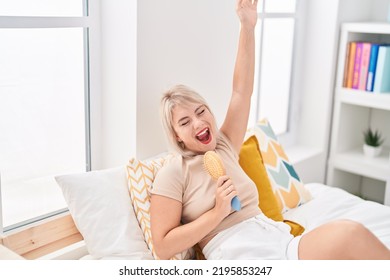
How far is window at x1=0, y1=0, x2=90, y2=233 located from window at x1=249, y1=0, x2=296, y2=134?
3.50 feet

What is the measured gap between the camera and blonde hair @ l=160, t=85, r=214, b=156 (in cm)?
165

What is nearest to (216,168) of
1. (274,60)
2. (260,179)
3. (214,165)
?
(214,165)

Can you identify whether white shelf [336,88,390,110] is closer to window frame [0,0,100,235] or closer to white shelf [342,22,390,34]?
white shelf [342,22,390,34]

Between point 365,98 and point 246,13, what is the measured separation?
1219 millimetres

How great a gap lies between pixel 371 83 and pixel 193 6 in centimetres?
124

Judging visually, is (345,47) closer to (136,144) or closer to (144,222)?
(136,144)

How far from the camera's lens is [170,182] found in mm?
1590

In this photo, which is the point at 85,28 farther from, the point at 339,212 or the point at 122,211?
the point at 339,212

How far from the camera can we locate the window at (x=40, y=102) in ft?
5.57

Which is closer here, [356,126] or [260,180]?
[260,180]

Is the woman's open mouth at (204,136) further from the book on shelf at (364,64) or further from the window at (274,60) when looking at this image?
the book on shelf at (364,64)

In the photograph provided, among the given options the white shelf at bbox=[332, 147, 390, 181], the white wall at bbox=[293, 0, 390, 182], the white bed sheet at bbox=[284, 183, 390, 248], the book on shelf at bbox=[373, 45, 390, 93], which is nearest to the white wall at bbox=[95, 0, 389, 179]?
the white bed sheet at bbox=[284, 183, 390, 248]

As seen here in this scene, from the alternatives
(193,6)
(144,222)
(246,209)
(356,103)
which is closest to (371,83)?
(356,103)

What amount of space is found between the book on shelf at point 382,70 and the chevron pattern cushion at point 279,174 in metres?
0.80
